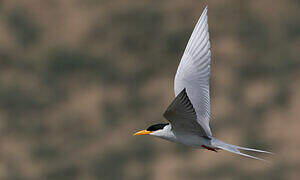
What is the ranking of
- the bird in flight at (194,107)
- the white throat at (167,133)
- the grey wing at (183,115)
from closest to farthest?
the grey wing at (183,115), the bird in flight at (194,107), the white throat at (167,133)

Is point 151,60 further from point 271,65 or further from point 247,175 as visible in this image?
point 247,175

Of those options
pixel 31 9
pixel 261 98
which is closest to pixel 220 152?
pixel 261 98

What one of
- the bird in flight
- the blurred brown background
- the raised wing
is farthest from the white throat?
the blurred brown background

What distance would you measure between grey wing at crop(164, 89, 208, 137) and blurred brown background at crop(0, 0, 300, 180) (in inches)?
256

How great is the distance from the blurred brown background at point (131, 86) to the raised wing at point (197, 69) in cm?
586

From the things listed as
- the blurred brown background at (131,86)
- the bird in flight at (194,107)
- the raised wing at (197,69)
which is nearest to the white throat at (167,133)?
the bird in flight at (194,107)

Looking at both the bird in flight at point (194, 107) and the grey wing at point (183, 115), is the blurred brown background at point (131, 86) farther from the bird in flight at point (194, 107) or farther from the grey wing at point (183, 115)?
the grey wing at point (183, 115)

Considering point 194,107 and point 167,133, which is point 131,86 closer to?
point 194,107

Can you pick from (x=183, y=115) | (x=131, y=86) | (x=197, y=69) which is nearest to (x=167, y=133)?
(x=183, y=115)

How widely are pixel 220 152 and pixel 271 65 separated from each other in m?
2.96

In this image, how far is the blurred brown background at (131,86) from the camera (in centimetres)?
1415

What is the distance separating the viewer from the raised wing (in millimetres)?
7824

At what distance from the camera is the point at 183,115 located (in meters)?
6.94

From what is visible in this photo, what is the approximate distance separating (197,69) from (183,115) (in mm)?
1163
